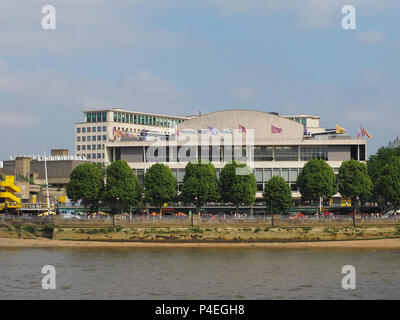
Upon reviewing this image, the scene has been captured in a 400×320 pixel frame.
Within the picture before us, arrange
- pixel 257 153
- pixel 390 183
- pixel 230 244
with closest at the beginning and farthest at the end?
1. pixel 230 244
2. pixel 390 183
3. pixel 257 153

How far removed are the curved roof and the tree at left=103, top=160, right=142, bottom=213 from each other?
26.5m

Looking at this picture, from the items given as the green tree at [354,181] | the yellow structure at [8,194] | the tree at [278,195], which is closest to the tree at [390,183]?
the green tree at [354,181]

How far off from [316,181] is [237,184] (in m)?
15.1

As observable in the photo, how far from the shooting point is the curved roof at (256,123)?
153125 millimetres

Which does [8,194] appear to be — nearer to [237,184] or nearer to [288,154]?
[237,184]

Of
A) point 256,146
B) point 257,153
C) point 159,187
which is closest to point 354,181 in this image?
point 257,153

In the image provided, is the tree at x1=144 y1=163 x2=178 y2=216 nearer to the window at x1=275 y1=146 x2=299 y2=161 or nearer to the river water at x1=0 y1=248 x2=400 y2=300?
the river water at x1=0 y1=248 x2=400 y2=300

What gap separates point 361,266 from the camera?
8644 centimetres

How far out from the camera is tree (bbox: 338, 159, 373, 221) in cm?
12988

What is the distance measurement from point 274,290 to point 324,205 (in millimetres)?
80528

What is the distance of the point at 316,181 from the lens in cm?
13012

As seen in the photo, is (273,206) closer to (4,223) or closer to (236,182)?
(236,182)

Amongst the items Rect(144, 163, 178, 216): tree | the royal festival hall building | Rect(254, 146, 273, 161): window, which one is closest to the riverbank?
Rect(144, 163, 178, 216): tree
